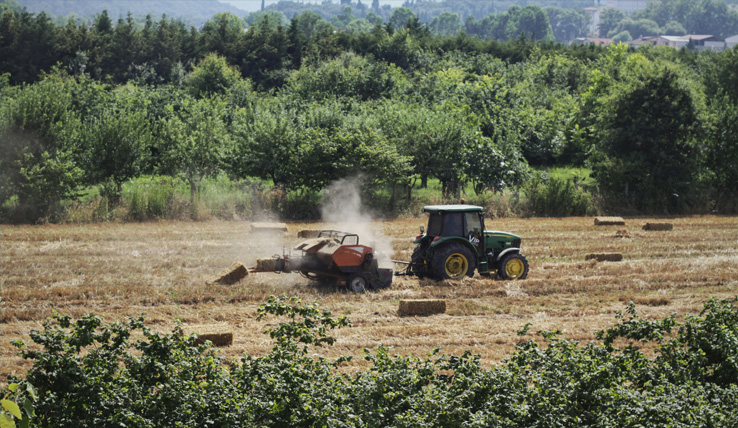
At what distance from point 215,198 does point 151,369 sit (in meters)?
20.1

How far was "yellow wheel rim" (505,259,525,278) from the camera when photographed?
17000 millimetres

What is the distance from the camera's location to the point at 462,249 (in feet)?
53.2

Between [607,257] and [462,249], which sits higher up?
[462,249]

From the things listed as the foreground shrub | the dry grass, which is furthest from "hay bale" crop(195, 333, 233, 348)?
the foreground shrub

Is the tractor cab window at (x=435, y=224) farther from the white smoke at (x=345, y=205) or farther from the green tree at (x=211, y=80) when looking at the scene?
the green tree at (x=211, y=80)

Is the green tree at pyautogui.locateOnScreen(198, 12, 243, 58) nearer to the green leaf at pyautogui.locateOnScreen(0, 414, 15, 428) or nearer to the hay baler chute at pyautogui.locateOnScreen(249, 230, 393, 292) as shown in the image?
the hay baler chute at pyautogui.locateOnScreen(249, 230, 393, 292)

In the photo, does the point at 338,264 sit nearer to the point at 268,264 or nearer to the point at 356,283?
the point at 356,283

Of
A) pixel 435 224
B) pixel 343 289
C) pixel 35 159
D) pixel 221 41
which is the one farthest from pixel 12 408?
pixel 221 41

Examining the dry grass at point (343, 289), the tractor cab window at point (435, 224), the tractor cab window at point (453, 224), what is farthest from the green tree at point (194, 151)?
the tractor cab window at point (453, 224)

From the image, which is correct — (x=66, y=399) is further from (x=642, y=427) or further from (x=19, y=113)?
(x=19, y=113)

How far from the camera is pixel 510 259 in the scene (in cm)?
1695

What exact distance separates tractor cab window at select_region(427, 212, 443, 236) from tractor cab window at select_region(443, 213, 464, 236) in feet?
0.40

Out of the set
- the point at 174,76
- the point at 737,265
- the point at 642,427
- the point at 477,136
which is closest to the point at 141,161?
the point at 477,136

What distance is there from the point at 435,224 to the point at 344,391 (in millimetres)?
9298
